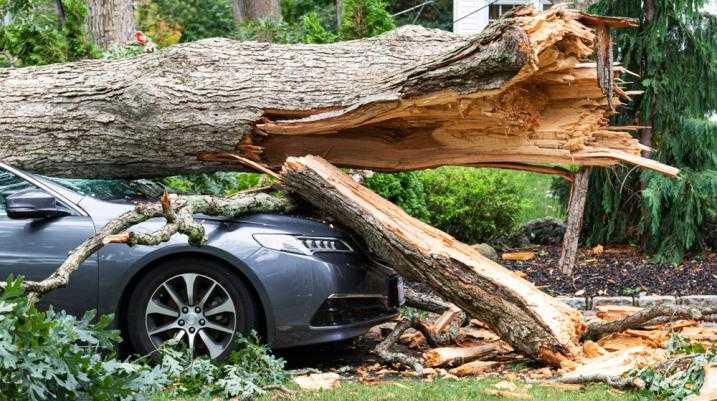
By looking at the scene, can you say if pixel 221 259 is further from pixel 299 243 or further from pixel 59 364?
pixel 59 364

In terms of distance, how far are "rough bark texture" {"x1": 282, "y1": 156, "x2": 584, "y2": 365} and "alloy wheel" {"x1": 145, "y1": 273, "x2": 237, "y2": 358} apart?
1035 millimetres

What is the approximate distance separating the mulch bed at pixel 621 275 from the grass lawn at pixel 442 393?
2862 millimetres

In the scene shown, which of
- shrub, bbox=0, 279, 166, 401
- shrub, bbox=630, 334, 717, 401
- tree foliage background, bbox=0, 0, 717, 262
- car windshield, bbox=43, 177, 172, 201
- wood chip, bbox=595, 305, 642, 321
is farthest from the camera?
tree foliage background, bbox=0, 0, 717, 262

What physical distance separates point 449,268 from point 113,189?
255 centimetres

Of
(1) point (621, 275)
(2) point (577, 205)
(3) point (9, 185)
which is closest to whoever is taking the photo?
(3) point (9, 185)

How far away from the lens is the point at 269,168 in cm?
819

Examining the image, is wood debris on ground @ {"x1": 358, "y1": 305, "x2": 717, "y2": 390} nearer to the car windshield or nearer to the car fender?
the car fender

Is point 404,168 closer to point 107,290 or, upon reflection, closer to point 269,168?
point 269,168

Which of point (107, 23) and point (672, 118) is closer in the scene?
point (672, 118)

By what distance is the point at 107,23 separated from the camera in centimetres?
1418

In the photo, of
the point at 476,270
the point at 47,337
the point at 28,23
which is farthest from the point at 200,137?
the point at 28,23

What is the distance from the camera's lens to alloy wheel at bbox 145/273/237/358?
707cm

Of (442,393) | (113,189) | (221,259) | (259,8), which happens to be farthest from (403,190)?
(259,8)

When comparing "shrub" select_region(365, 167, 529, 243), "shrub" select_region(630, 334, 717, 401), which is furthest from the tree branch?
"shrub" select_region(365, 167, 529, 243)
